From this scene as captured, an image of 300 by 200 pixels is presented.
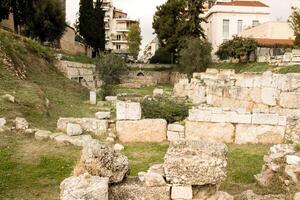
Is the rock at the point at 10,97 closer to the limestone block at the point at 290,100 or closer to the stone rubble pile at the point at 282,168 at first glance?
the limestone block at the point at 290,100

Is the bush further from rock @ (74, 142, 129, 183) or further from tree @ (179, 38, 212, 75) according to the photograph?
tree @ (179, 38, 212, 75)

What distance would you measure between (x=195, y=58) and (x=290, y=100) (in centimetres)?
2849

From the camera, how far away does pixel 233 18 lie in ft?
184

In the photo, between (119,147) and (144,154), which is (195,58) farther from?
(144,154)

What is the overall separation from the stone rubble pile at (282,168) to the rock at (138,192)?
108 inches

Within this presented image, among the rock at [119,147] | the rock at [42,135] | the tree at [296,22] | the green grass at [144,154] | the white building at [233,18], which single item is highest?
the white building at [233,18]

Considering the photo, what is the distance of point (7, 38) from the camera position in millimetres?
25438

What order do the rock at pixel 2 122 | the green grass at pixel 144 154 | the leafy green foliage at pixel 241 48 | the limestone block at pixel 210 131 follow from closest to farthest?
the green grass at pixel 144 154, the limestone block at pixel 210 131, the rock at pixel 2 122, the leafy green foliage at pixel 241 48

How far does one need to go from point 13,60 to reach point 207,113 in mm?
13569

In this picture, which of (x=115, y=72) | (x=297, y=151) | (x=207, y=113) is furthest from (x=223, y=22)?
(x=297, y=151)

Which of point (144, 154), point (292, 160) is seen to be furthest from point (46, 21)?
point (292, 160)

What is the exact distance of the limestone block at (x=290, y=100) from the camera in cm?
1457

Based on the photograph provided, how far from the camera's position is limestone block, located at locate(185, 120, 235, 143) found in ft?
41.8

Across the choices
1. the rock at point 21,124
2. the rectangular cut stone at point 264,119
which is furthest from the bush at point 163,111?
the rock at point 21,124
